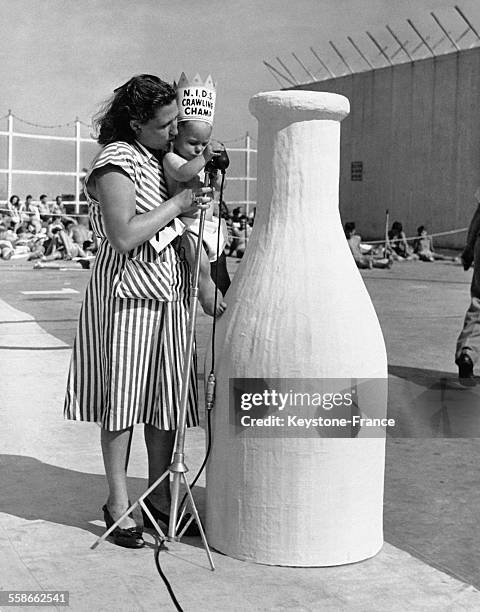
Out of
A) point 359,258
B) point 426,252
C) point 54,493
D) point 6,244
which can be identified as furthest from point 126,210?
point 426,252

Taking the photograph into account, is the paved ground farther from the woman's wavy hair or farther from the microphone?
the woman's wavy hair

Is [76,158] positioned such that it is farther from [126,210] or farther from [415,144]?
[126,210]

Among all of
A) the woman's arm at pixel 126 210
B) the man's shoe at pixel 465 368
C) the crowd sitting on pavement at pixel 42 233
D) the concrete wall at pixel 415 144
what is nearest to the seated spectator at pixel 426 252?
the concrete wall at pixel 415 144

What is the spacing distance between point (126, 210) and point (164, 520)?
52.1 inches

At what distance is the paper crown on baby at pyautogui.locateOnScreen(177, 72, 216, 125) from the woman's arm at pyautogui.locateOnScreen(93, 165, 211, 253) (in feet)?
1.01

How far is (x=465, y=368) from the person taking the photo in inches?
315

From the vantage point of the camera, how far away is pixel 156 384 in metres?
4.03

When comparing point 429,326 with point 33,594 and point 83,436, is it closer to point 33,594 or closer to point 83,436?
point 83,436

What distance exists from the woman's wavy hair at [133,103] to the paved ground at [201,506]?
164 cm

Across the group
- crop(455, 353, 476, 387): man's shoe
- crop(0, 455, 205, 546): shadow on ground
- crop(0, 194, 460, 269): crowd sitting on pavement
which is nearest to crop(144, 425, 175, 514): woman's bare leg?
crop(0, 455, 205, 546): shadow on ground

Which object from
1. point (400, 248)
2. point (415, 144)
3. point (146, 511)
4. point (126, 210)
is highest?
point (415, 144)

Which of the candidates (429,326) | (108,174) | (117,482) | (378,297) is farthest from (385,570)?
(378,297)

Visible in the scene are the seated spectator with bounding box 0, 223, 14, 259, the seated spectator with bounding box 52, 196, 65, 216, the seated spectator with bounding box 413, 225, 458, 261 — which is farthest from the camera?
the seated spectator with bounding box 52, 196, 65, 216

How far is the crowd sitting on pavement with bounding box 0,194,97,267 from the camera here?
2202 centimetres
